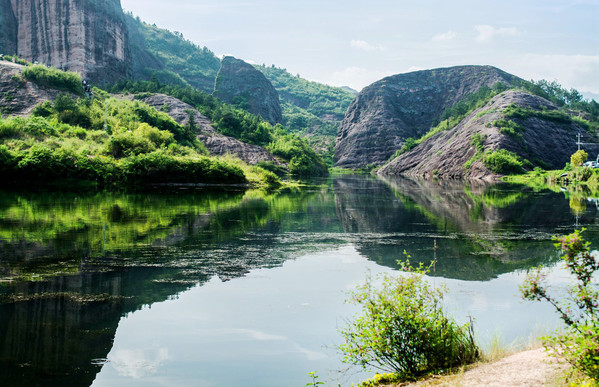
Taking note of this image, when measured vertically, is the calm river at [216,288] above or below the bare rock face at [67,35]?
below

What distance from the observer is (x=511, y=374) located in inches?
298

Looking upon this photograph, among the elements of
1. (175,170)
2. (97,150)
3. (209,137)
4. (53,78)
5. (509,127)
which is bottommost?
(175,170)

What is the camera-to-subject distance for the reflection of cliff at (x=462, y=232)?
716 inches

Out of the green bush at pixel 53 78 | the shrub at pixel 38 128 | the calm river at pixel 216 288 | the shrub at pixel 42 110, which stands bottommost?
the calm river at pixel 216 288

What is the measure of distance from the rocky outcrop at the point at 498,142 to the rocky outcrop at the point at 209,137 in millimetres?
47990

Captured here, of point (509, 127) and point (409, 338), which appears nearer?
point (409, 338)

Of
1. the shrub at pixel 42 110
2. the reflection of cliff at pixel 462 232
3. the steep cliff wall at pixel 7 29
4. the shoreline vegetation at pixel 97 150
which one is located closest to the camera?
the reflection of cliff at pixel 462 232

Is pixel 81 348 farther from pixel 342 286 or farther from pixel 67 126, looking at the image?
pixel 67 126

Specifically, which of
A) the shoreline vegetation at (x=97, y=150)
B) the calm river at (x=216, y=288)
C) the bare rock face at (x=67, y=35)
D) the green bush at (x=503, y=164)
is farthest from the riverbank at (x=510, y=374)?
the bare rock face at (x=67, y=35)

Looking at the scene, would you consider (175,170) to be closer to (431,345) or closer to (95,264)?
(95,264)

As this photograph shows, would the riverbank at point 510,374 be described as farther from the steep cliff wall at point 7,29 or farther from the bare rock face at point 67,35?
the steep cliff wall at point 7,29

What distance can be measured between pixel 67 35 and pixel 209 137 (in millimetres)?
60537

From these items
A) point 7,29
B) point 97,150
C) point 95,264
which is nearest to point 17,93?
point 97,150

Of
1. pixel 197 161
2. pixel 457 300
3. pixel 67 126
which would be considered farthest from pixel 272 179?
pixel 457 300
